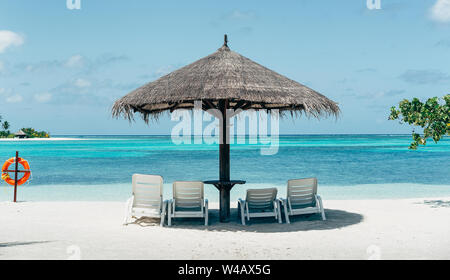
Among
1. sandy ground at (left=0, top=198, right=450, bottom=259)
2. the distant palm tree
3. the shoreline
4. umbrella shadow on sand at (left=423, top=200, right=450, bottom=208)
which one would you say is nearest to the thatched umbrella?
sandy ground at (left=0, top=198, right=450, bottom=259)

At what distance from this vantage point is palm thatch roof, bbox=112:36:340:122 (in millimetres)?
5488

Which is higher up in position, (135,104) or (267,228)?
(135,104)

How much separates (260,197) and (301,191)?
2.01 ft

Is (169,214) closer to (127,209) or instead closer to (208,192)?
(127,209)

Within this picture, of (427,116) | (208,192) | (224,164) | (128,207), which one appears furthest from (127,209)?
(208,192)

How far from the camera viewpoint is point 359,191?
13.9 m

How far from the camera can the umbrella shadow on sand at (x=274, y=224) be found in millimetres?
5711

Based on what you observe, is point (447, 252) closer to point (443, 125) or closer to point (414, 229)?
point (414, 229)

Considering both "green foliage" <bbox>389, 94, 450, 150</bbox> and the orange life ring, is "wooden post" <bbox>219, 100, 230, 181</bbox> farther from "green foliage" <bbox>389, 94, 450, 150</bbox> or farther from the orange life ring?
the orange life ring

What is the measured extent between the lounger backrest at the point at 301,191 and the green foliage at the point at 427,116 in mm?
2363

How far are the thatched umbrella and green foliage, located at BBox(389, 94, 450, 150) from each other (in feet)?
7.19
